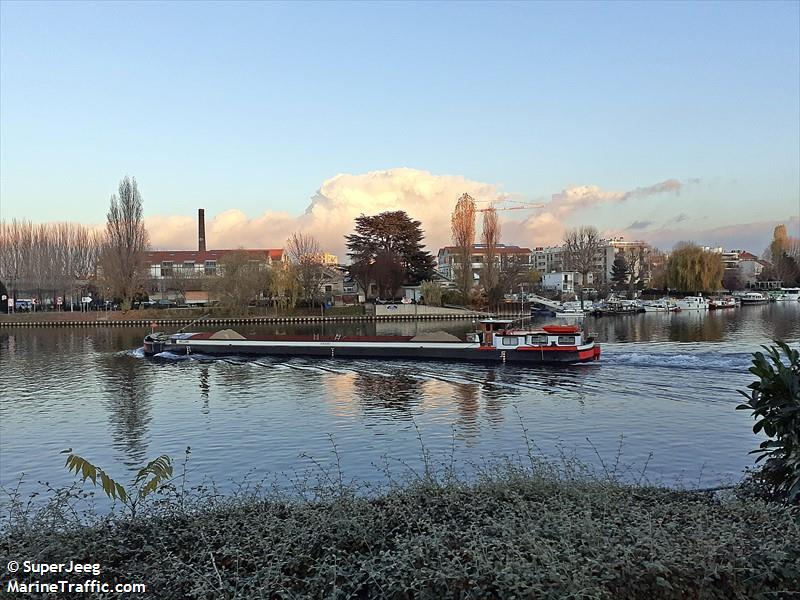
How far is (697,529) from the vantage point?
580 cm

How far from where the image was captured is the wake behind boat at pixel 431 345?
115 ft

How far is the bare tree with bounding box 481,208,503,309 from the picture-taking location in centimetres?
7688

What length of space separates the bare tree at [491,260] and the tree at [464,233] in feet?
5.39

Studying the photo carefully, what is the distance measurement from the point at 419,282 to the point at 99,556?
81764 mm

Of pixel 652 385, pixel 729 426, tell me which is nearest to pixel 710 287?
pixel 652 385

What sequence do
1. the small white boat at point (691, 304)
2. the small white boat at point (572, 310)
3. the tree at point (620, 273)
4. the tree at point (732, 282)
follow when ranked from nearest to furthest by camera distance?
the small white boat at point (572, 310)
the small white boat at point (691, 304)
the tree at point (620, 273)
the tree at point (732, 282)

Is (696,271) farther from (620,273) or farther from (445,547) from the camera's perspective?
(445,547)

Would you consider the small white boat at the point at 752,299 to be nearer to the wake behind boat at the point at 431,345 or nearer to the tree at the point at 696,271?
the tree at the point at 696,271

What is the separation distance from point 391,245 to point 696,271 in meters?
44.9

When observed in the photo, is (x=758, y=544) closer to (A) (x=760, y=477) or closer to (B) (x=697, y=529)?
(B) (x=697, y=529)

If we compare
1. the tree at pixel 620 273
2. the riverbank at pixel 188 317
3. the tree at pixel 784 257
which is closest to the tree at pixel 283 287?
the riverbank at pixel 188 317

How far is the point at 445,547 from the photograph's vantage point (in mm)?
5410

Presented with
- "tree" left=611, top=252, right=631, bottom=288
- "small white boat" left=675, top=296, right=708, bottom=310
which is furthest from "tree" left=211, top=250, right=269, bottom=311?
"tree" left=611, top=252, right=631, bottom=288

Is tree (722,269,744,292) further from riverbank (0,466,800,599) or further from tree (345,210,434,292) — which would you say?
riverbank (0,466,800,599)
